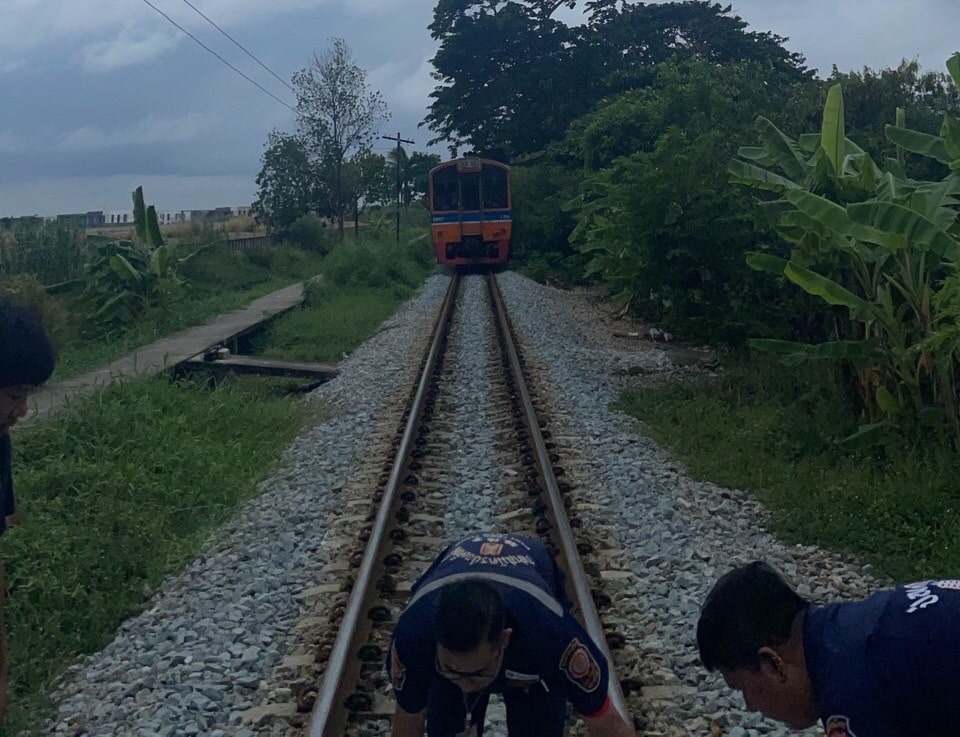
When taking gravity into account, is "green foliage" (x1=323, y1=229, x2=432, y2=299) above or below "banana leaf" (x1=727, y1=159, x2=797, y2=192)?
below

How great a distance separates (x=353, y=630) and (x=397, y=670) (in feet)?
7.84

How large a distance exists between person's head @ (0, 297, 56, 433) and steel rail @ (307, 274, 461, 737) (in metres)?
1.83

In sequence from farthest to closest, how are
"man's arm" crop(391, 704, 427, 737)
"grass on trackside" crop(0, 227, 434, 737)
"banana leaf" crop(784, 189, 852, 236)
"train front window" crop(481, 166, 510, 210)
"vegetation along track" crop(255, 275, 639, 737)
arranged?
"train front window" crop(481, 166, 510, 210) < "banana leaf" crop(784, 189, 852, 236) < "grass on trackside" crop(0, 227, 434, 737) < "vegetation along track" crop(255, 275, 639, 737) < "man's arm" crop(391, 704, 427, 737)

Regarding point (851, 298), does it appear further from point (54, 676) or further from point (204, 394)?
point (204, 394)

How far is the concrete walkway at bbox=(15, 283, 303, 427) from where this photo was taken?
11.6 metres

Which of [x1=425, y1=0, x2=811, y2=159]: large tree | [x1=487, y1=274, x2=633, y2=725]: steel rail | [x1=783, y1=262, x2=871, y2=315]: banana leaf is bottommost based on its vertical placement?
[x1=487, y1=274, x2=633, y2=725]: steel rail

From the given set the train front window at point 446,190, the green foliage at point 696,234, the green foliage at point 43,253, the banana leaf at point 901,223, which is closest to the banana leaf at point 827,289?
the banana leaf at point 901,223

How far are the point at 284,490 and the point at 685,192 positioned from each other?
5.75 metres

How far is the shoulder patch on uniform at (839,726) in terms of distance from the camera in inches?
85.0

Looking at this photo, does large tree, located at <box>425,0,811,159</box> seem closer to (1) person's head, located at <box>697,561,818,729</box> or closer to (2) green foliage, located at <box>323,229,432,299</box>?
(2) green foliage, located at <box>323,229,432,299</box>

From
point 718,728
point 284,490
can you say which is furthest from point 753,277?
point 718,728

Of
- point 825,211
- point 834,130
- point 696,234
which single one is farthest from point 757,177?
point 696,234

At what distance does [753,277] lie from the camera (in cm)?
1158

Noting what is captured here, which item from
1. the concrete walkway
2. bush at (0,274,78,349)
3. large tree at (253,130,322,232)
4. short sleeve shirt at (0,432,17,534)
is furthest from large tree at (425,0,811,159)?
short sleeve shirt at (0,432,17,534)
